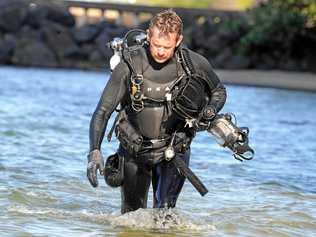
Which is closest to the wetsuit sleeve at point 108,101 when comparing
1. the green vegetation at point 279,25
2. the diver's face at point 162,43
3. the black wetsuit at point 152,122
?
the black wetsuit at point 152,122

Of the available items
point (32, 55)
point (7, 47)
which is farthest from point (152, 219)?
point (7, 47)

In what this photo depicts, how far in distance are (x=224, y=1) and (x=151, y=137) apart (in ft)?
244

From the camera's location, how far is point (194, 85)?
759 centimetres

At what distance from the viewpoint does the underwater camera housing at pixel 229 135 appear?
7547mm

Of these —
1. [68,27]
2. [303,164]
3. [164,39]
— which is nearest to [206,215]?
[164,39]

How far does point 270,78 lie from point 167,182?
84.2 feet

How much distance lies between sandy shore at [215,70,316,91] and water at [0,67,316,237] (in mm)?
10552

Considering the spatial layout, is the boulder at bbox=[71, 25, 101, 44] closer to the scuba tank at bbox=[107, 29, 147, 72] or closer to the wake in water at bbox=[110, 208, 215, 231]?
the wake in water at bbox=[110, 208, 215, 231]

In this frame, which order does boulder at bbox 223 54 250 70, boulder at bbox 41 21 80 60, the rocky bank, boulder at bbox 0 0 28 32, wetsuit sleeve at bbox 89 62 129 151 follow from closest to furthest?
wetsuit sleeve at bbox 89 62 129 151, boulder at bbox 223 54 250 70, the rocky bank, boulder at bbox 41 21 80 60, boulder at bbox 0 0 28 32

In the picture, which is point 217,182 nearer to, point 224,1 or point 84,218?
point 84,218

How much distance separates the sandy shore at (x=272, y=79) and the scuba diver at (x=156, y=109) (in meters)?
22.9

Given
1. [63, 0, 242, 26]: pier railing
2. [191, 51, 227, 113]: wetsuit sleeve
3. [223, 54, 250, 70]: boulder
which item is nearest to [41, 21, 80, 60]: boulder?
[63, 0, 242, 26]: pier railing

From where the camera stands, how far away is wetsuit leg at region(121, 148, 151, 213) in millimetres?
7879

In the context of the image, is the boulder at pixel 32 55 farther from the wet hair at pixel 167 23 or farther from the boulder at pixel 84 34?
the wet hair at pixel 167 23
